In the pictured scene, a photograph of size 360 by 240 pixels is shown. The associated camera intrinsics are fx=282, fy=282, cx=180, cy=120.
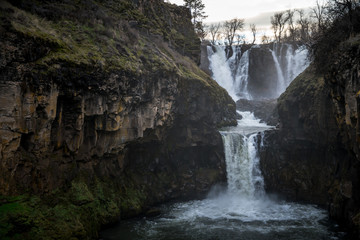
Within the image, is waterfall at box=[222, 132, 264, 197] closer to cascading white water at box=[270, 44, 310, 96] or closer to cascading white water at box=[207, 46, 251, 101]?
cascading white water at box=[207, 46, 251, 101]

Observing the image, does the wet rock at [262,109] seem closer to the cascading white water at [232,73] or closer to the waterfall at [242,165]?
the cascading white water at [232,73]

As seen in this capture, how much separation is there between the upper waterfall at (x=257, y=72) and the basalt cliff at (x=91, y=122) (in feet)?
75.1

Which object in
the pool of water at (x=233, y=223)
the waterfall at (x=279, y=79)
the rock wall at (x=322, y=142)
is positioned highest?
the waterfall at (x=279, y=79)

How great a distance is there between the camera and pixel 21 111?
468 inches

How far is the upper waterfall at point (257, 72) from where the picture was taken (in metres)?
48.3

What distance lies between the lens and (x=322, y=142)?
67.8 feet

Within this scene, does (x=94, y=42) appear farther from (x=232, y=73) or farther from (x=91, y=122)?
(x=232, y=73)

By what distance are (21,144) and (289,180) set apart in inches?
764

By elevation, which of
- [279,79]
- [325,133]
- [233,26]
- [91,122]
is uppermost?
[233,26]

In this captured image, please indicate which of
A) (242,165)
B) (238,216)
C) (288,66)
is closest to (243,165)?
(242,165)

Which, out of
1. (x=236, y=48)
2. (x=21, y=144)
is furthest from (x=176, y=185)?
(x=236, y=48)

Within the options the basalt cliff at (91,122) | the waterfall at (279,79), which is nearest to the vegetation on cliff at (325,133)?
the basalt cliff at (91,122)

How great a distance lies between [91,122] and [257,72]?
3829cm

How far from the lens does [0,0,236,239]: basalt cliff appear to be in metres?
11.8
